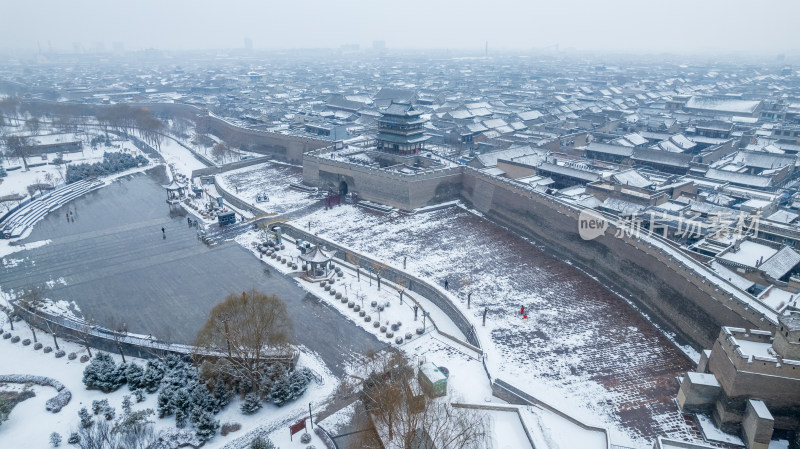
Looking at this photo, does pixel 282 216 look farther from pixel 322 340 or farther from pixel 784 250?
pixel 784 250

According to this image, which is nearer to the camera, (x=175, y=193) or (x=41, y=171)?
(x=175, y=193)

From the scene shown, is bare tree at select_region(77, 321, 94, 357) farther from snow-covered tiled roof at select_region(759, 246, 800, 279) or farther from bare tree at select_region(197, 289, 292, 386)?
snow-covered tiled roof at select_region(759, 246, 800, 279)

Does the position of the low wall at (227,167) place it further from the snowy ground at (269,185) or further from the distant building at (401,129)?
the distant building at (401,129)

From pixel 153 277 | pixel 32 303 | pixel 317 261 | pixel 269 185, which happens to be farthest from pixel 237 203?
pixel 32 303

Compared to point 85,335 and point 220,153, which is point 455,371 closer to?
point 85,335

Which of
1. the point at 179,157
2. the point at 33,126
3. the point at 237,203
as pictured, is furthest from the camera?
the point at 33,126

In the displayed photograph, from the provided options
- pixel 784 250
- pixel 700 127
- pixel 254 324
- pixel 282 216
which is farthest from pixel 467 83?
pixel 254 324
